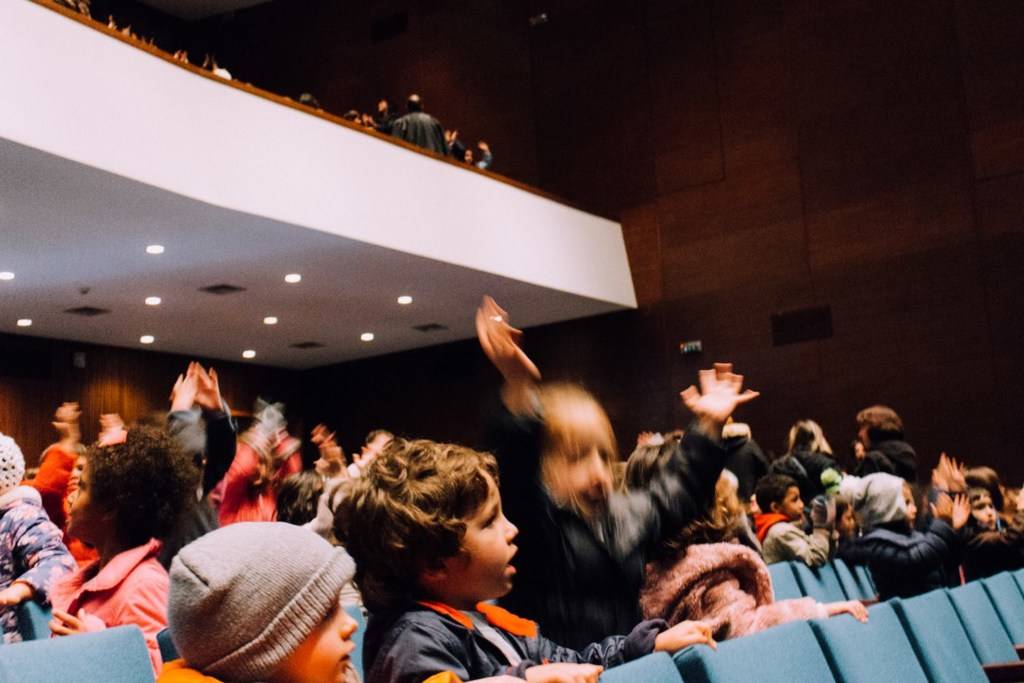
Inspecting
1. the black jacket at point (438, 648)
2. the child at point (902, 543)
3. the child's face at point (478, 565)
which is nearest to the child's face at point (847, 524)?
the child at point (902, 543)

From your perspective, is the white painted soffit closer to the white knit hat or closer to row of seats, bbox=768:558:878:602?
the white knit hat

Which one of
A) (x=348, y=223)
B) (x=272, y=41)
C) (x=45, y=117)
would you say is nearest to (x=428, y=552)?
(x=45, y=117)

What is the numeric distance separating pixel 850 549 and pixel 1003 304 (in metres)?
4.26

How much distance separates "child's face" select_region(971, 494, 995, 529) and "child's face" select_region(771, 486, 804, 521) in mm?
880

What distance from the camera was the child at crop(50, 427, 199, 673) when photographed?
244 cm

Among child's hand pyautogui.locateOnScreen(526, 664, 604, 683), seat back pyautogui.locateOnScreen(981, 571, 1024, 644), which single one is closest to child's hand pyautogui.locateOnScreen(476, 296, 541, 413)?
child's hand pyautogui.locateOnScreen(526, 664, 604, 683)

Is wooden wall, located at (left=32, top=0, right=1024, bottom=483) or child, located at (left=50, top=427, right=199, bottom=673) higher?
wooden wall, located at (left=32, top=0, right=1024, bottom=483)

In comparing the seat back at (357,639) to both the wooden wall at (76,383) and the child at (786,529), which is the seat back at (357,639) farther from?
the wooden wall at (76,383)

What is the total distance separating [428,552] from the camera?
5.92ft

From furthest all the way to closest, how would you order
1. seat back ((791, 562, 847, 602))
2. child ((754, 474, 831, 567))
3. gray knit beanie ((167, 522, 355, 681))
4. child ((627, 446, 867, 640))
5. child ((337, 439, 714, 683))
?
child ((754, 474, 831, 567)), seat back ((791, 562, 847, 602)), child ((627, 446, 867, 640)), child ((337, 439, 714, 683)), gray knit beanie ((167, 522, 355, 681))

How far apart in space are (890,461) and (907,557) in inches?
82.2

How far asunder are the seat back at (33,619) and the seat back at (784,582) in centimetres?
260

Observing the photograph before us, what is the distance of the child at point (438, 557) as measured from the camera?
5.82 feet

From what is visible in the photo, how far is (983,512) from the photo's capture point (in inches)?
214
